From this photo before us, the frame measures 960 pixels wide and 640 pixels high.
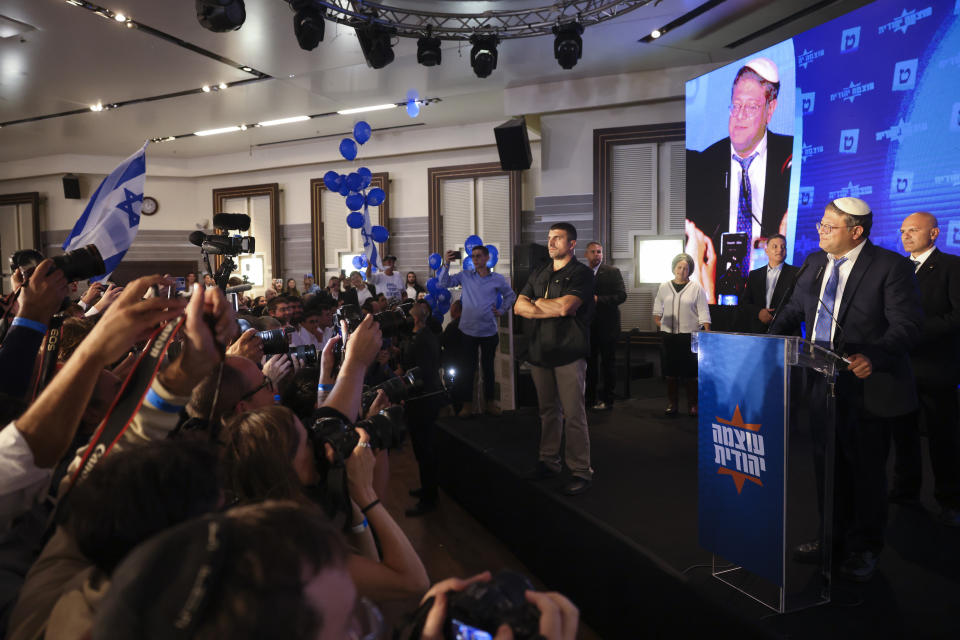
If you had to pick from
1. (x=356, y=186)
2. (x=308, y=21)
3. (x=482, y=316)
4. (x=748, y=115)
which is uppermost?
(x=308, y=21)

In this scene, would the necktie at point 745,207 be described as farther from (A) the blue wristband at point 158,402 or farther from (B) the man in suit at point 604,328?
(A) the blue wristband at point 158,402

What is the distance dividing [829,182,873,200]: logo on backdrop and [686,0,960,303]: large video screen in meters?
0.01

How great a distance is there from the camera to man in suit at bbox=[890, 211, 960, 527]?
2816 mm

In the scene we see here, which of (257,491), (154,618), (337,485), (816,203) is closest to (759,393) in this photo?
(337,485)

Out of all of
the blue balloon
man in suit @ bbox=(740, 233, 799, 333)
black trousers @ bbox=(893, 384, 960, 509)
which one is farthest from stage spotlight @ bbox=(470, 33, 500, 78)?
black trousers @ bbox=(893, 384, 960, 509)

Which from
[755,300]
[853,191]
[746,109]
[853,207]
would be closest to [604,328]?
[755,300]

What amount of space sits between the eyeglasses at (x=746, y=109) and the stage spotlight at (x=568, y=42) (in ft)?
5.27

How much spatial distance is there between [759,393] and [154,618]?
6.11ft

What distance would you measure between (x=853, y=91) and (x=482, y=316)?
337cm

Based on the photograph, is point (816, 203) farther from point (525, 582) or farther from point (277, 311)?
point (525, 582)

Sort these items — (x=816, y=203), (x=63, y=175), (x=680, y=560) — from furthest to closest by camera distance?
1. (x=63, y=175)
2. (x=816, y=203)
3. (x=680, y=560)

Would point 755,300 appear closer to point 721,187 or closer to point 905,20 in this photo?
point 721,187

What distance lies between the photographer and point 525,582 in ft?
2.22

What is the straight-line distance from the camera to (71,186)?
1188 centimetres
